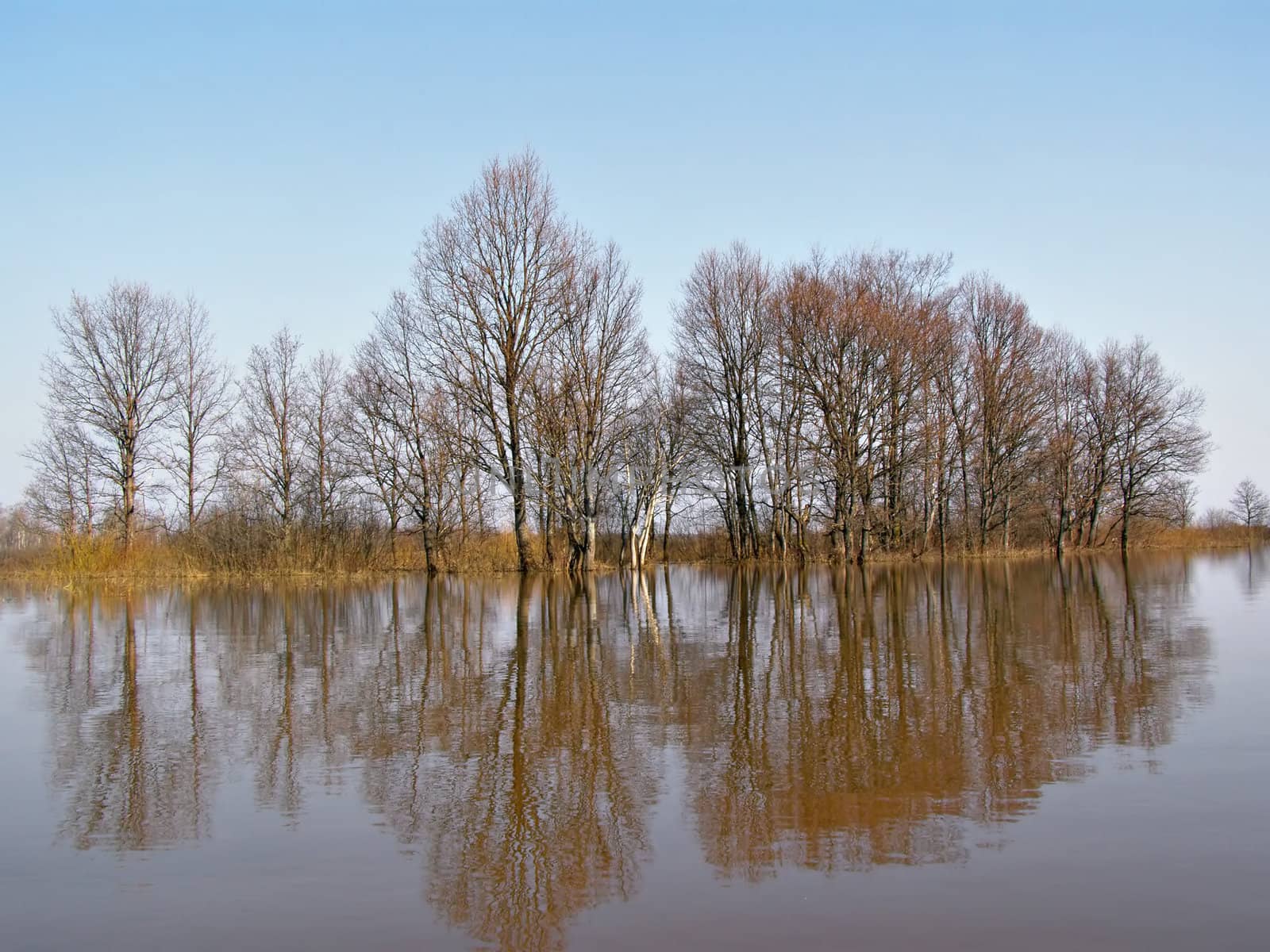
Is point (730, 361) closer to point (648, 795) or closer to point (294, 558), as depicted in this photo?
point (294, 558)

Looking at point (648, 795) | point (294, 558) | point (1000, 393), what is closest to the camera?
point (648, 795)

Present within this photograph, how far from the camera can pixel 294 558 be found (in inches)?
1344

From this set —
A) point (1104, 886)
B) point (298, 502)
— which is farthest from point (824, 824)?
point (298, 502)

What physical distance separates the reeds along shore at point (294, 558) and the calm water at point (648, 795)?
19157 mm

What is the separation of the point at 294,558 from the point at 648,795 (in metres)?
30.9

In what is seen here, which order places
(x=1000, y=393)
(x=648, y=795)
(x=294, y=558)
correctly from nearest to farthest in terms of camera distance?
(x=648, y=795) < (x=294, y=558) < (x=1000, y=393)

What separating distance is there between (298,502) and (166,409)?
6425mm

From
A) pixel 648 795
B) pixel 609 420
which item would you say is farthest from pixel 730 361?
pixel 648 795

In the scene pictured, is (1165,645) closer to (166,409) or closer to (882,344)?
(882,344)

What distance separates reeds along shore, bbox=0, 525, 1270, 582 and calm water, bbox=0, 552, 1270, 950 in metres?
19.2

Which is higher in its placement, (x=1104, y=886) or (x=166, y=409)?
(x=166, y=409)

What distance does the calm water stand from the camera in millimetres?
4004

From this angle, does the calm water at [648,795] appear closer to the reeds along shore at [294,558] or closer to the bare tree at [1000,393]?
the reeds along shore at [294,558]

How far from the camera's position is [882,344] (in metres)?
38.6
